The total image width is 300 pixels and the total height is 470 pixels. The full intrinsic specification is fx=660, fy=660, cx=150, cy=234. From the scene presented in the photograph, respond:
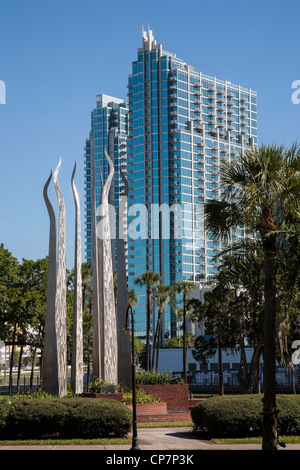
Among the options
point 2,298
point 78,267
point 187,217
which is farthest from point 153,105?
point 78,267

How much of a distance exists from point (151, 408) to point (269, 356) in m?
17.0

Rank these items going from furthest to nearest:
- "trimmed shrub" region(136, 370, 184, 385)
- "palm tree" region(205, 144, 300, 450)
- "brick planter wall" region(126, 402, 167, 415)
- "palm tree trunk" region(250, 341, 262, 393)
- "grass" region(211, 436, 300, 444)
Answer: "palm tree trunk" region(250, 341, 262, 393) → "trimmed shrub" region(136, 370, 184, 385) → "brick planter wall" region(126, 402, 167, 415) → "grass" region(211, 436, 300, 444) → "palm tree" region(205, 144, 300, 450)

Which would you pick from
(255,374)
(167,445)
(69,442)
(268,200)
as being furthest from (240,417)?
(255,374)

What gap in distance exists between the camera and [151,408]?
113ft

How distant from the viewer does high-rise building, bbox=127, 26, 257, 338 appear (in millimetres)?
143875

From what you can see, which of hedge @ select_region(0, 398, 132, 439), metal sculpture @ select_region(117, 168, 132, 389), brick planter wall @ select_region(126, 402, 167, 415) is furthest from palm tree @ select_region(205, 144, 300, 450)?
metal sculpture @ select_region(117, 168, 132, 389)

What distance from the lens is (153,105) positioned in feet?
490

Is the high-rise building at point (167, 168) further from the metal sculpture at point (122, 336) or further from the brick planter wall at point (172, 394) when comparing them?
the metal sculpture at point (122, 336)

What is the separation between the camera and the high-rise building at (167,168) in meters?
144

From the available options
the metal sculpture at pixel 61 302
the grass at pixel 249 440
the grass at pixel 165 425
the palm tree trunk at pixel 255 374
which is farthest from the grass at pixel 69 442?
the palm tree trunk at pixel 255 374

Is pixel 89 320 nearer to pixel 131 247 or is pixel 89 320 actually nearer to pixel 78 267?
pixel 78 267

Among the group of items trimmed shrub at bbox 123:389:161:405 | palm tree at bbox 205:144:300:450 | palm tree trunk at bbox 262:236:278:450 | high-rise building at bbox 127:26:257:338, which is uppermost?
high-rise building at bbox 127:26:257:338

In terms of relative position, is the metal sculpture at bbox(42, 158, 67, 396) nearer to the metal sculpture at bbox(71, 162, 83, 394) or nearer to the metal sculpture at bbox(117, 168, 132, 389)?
the metal sculpture at bbox(71, 162, 83, 394)

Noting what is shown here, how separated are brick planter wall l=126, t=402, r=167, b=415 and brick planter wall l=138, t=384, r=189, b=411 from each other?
191 cm
